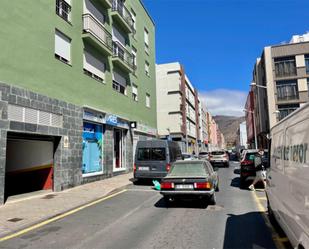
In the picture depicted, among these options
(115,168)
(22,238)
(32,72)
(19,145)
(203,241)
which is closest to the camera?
(203,241)

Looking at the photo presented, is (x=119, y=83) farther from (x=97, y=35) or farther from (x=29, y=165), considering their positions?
(x=29, y=165)

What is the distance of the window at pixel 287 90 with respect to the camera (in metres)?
40.1

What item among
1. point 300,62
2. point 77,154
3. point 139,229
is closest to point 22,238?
point 139,229

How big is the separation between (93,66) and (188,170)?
1015 cm

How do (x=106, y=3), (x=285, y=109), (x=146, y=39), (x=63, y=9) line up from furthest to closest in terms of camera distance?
(x=285, y=109) < (x=146, y=39) < (x=106, y=3) < (x=63, y=9)

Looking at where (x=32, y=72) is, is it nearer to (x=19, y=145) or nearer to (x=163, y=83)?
(x=19, y=145)

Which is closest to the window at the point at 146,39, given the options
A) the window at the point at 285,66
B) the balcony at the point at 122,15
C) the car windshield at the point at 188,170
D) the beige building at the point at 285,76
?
the balcony at the point at 122,15

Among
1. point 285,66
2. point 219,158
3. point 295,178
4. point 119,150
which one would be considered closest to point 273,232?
point 295,178

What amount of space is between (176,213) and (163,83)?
134 ft

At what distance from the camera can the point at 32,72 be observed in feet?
37.1

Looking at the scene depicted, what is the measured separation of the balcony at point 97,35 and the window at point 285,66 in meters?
30.5

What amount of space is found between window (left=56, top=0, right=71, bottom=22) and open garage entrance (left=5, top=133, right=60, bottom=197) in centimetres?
620

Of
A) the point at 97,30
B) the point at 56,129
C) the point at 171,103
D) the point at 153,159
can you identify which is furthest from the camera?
the point at 171,103

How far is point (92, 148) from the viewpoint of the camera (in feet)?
52.8
